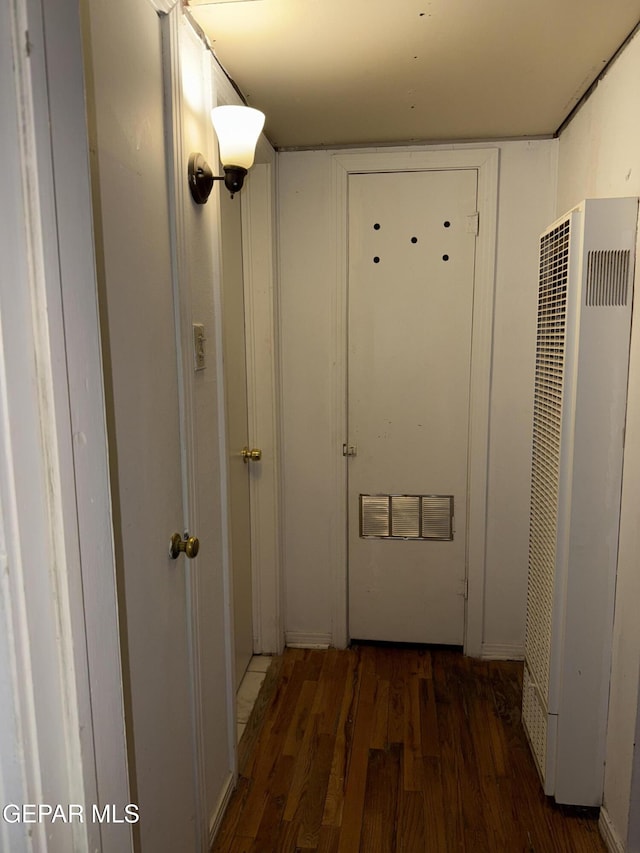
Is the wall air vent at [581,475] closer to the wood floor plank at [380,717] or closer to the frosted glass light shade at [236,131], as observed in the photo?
the wood floor plank at [380,717]

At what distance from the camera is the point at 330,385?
267 cm

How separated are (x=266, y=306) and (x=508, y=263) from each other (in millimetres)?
1025

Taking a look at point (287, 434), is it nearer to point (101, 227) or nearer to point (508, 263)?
point (508, 263)

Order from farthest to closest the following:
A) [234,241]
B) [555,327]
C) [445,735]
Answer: [234,241] → [445,735] → [555,327]

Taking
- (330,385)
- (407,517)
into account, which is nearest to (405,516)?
(407,517)

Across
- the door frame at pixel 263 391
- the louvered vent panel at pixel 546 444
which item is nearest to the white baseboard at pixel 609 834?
the louvered vent panel at pixel 546 444

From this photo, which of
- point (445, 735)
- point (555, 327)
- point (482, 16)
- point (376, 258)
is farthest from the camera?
point (376, 258)

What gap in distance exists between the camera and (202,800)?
1598 mm

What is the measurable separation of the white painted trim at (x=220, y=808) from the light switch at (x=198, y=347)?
1.26m

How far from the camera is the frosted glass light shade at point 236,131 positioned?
59.8 inches

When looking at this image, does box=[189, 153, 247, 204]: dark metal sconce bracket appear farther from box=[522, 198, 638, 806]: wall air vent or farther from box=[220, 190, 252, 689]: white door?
box=[522, 198, 638, 806]: wall air vent

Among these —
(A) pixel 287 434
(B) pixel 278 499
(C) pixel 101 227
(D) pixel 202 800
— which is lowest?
(D) pixel 202 800

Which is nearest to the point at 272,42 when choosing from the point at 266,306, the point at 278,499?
the point at 266,306

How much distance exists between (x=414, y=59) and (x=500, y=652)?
236cm
